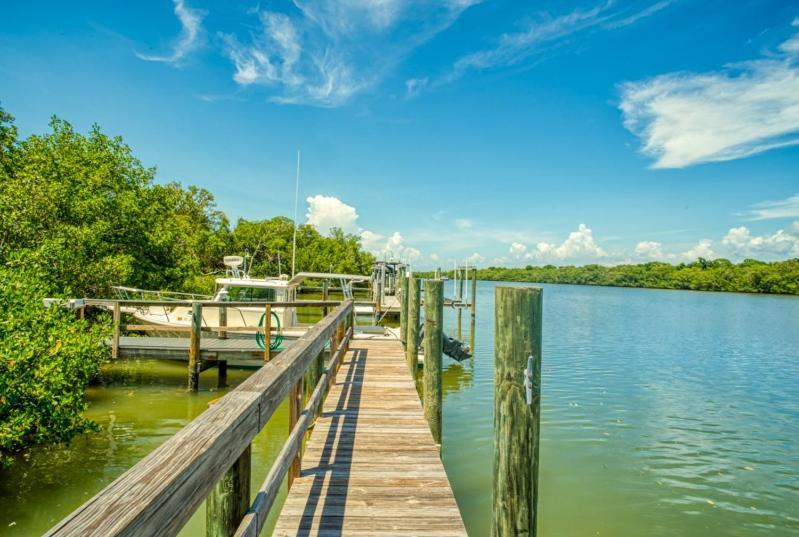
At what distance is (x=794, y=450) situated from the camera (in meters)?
9.14

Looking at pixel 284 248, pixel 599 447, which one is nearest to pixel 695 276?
pixel 284 248

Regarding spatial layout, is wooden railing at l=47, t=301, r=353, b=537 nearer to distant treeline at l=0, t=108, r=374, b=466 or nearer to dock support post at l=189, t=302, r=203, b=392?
distant treeline at l=0, t=108, r=374, b=466

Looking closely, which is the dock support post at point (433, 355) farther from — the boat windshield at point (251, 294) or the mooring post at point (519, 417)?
the boat windshield at point (251, 294)

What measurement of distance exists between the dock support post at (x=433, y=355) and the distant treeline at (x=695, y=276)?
99827 mm

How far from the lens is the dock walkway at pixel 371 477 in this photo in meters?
2.81

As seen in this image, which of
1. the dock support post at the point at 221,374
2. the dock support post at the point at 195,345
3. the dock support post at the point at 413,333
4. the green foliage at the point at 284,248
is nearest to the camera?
the dock support post at the point at 413,333

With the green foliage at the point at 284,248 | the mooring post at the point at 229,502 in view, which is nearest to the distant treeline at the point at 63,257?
the mooring post at the point at 229,502

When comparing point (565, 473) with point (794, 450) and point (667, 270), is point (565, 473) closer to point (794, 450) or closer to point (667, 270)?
point (794, 450)

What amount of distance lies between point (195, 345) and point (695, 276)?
11569 centimetres

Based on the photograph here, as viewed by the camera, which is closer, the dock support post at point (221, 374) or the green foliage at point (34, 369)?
the green foliage at point (34, 369)

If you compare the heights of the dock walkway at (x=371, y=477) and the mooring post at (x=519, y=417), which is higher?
the mooring post at (x=519, y=417)

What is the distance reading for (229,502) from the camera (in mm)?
1596

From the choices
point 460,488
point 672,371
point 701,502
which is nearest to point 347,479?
point 460,488

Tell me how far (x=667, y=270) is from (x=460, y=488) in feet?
438
